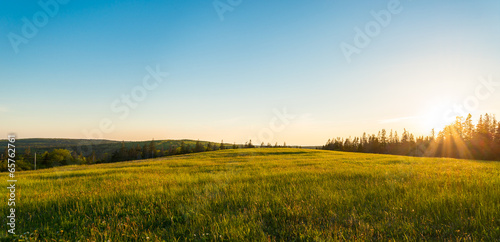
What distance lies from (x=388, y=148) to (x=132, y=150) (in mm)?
125701

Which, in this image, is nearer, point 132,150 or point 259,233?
point 259,233

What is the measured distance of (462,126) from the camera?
225 ft

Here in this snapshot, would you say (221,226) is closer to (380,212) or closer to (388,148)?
(380,212)

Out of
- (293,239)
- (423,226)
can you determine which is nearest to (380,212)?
(423,226)

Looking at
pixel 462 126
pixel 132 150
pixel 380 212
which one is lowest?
pixel 132 150

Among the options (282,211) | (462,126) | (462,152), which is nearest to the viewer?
(282,211)

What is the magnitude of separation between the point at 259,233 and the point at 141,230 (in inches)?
81.6

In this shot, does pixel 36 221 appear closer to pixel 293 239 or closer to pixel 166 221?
pixel 166 221

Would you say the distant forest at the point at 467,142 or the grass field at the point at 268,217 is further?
the distant forest at the point at 467,142

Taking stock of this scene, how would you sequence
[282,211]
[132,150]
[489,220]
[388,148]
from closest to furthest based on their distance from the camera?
[489,220], [282,211], [388,148], [132,150]

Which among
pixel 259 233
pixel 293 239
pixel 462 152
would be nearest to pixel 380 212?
pixel 293 239

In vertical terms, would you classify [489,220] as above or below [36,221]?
above

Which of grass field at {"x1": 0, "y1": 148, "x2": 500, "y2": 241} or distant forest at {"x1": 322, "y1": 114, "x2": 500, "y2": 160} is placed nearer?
grass field at {"x1": 0, "y1": 148, "x2": 500, "y2": 241}

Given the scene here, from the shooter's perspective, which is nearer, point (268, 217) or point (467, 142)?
point (268, 217)
